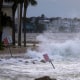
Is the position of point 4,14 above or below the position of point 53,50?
above

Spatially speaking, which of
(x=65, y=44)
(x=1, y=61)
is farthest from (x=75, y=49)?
(x=1, y=61)

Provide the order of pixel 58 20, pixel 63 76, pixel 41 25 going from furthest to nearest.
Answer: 1. pixel 41 25
2. pixel 58 20
3. pixel 63 76

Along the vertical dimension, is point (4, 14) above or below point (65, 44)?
above

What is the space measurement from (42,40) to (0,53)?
666 inches

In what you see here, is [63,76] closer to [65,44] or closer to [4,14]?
[4,14]

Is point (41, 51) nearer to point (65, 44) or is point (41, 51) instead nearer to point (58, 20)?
point (65, 44)

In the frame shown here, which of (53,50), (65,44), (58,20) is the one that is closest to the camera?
(53,50)

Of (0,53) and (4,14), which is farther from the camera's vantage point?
(4,14)

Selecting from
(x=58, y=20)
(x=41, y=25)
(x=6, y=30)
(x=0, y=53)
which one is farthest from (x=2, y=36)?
(x=41, y=25)

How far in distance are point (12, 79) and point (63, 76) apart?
10.7ft

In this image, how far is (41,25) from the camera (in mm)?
85875

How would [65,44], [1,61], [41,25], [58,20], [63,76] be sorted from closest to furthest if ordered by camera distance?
1. [63,76]
2. [1,61]
3. [65,44]
4. [58,20]
5. [41,25]

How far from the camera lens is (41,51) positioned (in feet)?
149

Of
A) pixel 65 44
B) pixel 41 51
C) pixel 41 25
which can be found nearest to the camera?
pixel 41 51
